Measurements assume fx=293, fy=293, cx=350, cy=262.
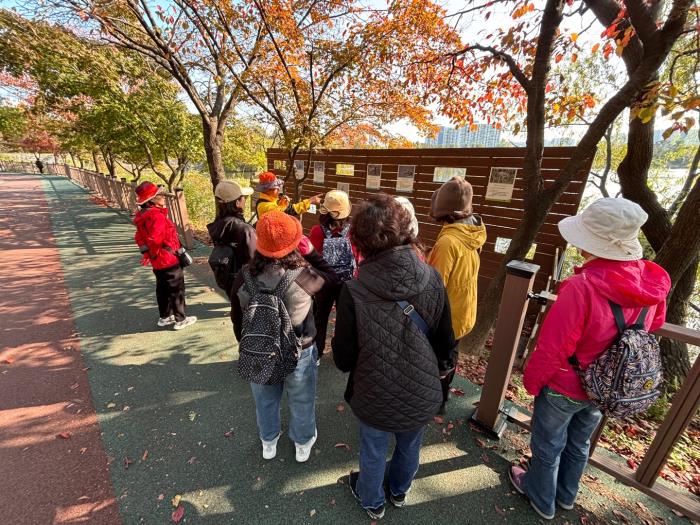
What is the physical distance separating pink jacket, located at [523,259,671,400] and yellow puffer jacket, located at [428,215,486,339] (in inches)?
30.2

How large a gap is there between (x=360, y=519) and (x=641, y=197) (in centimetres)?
491

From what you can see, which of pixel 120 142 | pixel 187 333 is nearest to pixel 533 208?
pixel 187 333

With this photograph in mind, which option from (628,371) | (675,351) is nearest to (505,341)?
(628,371)

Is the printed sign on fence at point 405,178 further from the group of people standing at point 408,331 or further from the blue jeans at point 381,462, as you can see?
the blue jeans at point 381,462

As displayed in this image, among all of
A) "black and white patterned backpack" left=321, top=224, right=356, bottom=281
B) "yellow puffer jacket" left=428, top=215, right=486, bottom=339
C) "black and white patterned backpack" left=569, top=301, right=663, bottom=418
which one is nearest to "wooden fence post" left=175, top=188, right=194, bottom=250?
"black and white patterned backpack" left=321, top=224, right=356, bottom=281

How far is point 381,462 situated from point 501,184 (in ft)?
14.9

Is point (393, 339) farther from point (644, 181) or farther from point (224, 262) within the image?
point (644, 181)

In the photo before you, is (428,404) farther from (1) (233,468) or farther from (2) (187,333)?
(2) (187,333)

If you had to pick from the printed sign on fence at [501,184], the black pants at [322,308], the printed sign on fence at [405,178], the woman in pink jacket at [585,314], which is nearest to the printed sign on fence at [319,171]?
the printed sign on fence at [405,178]

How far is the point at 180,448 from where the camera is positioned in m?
2.27

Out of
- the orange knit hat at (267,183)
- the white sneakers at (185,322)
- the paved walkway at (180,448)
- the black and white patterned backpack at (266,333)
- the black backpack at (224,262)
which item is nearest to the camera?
the black and white patterned backpack at (266,333)

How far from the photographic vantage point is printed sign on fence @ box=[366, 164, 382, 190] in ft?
21.0

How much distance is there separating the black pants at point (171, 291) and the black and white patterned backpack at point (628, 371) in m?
4.14

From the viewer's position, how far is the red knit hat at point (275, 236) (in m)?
1.67
